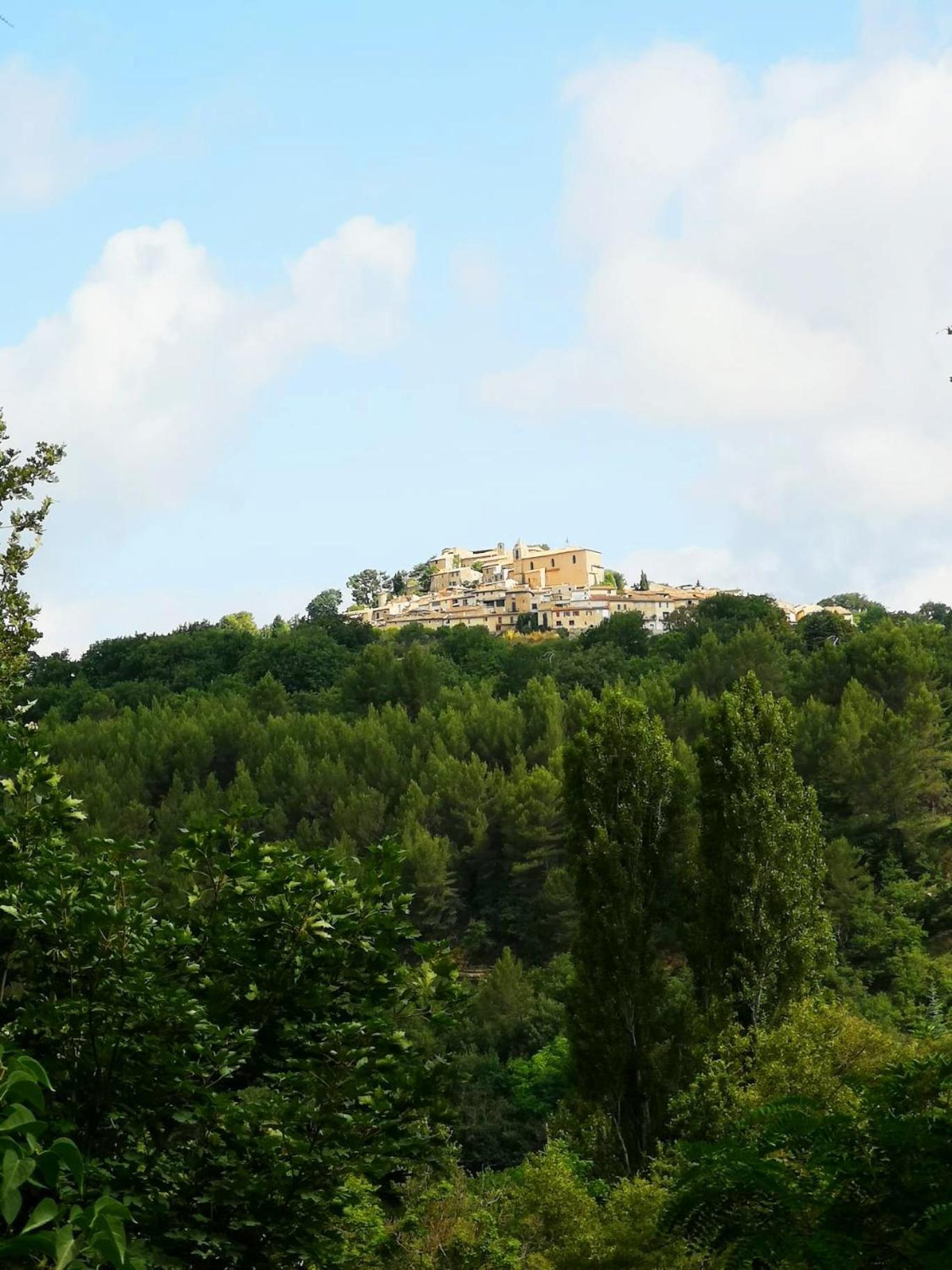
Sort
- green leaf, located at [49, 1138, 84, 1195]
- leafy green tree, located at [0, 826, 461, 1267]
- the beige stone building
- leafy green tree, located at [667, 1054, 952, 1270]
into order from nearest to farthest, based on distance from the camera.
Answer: green leaf, located at [49, 1138, 84, 1195], leafy green tree, located at [667, 1054, 952, 1270], leafy green tree, located at [0, 826, 461, 1267], the beige stone building

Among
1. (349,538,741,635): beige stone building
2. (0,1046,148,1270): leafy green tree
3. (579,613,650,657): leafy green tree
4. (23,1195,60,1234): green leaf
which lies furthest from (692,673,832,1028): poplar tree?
(349,538,741,635): beige stone building

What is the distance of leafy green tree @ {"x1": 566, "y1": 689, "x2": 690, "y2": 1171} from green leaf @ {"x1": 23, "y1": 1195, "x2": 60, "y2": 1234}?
18.5m

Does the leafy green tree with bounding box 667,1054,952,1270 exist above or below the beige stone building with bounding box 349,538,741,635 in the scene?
→ below

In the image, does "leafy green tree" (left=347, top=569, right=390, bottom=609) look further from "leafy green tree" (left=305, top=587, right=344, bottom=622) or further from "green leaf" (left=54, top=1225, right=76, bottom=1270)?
"green leaf" (left=54, top=1225, right=76, bottom=1270)

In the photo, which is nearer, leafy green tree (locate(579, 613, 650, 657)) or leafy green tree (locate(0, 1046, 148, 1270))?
leafy green tree (locate(0, 1046, 148, 1270))

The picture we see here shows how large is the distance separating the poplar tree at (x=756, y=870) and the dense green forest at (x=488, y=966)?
61 millimetres

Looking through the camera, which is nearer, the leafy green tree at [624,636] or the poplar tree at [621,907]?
the poplar tree at [621,907]

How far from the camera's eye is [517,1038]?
32.6m

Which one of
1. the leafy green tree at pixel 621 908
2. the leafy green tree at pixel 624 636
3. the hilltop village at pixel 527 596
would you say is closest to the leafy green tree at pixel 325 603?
the hilltop village at pixel 527 596

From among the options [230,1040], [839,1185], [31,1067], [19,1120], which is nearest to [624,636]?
[230,1040]

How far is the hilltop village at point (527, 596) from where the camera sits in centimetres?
10381

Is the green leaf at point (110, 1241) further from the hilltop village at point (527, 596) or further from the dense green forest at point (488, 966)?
the hilltop village at point (527, 596)

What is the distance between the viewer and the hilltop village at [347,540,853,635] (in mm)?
103812

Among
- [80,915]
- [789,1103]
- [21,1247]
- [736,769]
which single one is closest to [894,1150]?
[789,1103]
